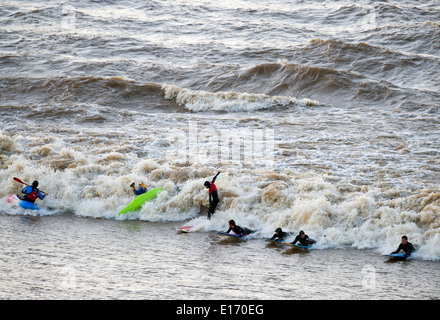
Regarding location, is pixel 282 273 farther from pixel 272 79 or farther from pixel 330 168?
pixel 272 79

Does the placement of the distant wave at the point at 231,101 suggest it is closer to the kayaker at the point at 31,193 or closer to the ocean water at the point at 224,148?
the ocean water at the point at 224,148

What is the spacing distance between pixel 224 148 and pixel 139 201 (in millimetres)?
4628

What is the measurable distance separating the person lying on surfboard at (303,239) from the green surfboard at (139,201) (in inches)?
163

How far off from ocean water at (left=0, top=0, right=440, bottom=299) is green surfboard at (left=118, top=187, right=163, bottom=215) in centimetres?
27

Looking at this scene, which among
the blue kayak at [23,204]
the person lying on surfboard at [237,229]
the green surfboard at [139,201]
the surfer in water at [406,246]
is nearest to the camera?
the surfer in water at [406,246]

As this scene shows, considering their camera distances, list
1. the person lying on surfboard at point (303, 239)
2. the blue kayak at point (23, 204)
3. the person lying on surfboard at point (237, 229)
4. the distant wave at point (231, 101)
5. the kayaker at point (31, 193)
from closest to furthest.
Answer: the person lying on surfboard at point (303, 239) → the person lying on surfboard at point (237, 229) → the blue kayak at point (23, 204) → the kayaker at point (31, 193) → the distant wave at point (231, 101)

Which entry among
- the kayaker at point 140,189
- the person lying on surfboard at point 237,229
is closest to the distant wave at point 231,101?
the kayaker at point 140,189

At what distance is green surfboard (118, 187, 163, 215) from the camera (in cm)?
1205

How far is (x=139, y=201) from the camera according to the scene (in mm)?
12188

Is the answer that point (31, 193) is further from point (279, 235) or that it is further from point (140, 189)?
point (279, 235)

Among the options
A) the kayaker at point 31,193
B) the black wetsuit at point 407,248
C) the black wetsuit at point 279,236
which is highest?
the kayaker at point 31,193

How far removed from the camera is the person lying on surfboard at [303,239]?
9.77m

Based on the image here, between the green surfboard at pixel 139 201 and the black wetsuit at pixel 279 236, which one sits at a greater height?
the green surfboard at pixel 139 201

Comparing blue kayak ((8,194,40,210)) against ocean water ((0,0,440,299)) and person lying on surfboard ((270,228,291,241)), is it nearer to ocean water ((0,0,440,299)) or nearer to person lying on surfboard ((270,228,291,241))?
ocean water ((0,0,440,299))
